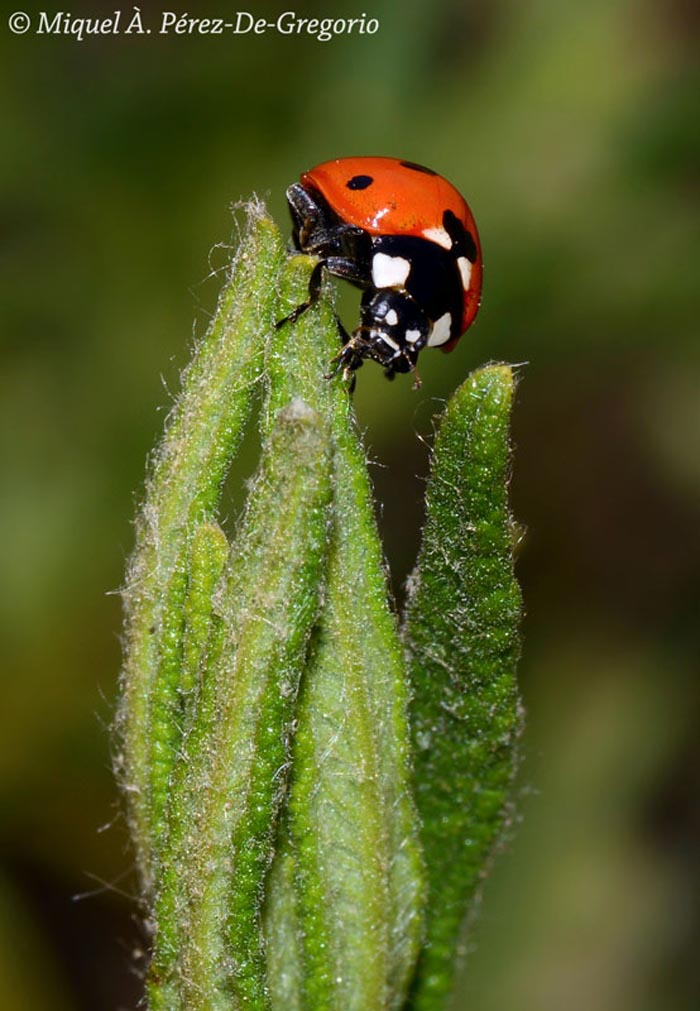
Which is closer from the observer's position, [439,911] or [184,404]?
[184,404]

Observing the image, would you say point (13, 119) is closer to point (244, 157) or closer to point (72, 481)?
point (244, 157)

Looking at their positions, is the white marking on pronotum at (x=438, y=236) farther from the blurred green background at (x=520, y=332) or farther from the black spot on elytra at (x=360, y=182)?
the blurred green background at (x=520, y=332)

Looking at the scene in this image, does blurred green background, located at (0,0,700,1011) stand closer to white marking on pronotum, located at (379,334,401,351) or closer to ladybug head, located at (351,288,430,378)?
ladybug head, located at (351,288,430,378)

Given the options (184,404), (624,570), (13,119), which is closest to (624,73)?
(624,570)

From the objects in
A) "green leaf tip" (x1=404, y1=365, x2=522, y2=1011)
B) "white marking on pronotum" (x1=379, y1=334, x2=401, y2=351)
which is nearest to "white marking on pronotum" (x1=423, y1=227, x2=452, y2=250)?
"white marking on pronotum" (x1=379, y1=334, x2=401, y2=351)

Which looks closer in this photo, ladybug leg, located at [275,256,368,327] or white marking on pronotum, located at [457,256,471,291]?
ladybug leg, located at [275,256,368,327]

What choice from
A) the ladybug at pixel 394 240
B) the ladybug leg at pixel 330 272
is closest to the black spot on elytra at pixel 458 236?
the ladybug at pixel 394 240
